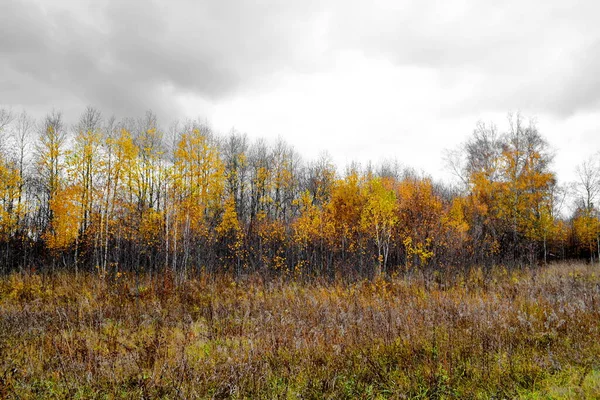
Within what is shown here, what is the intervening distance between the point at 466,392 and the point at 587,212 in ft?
139

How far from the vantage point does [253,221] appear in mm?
21609

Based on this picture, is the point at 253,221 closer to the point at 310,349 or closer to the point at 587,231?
the point at 310,349

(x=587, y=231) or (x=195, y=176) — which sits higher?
(x=195, y=176)

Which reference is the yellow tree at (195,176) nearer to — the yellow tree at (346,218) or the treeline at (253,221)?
the treeline at (253,221)

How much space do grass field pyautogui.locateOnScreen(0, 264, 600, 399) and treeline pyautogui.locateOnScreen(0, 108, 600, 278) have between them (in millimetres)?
4861

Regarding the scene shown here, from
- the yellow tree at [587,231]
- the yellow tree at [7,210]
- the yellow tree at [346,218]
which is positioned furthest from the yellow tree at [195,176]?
the yellow tree at [587,231]

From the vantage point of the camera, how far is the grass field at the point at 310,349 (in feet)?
13.8

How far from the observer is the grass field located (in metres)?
4.22

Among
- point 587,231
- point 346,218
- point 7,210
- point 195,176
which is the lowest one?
point 587,231

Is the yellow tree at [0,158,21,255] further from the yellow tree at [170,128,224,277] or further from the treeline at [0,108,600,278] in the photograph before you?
the yellow tree at [170,128,224,277]

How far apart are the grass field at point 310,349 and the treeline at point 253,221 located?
4861mm

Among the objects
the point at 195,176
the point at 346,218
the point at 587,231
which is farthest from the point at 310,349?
the point at 587,231

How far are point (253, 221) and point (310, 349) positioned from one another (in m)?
16.6

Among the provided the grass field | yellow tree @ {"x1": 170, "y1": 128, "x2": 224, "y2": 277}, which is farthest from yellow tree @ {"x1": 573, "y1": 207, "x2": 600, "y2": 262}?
yellow tree @ {"x1": 170, "y1": 128, "x2": 224, "y2": 277}
